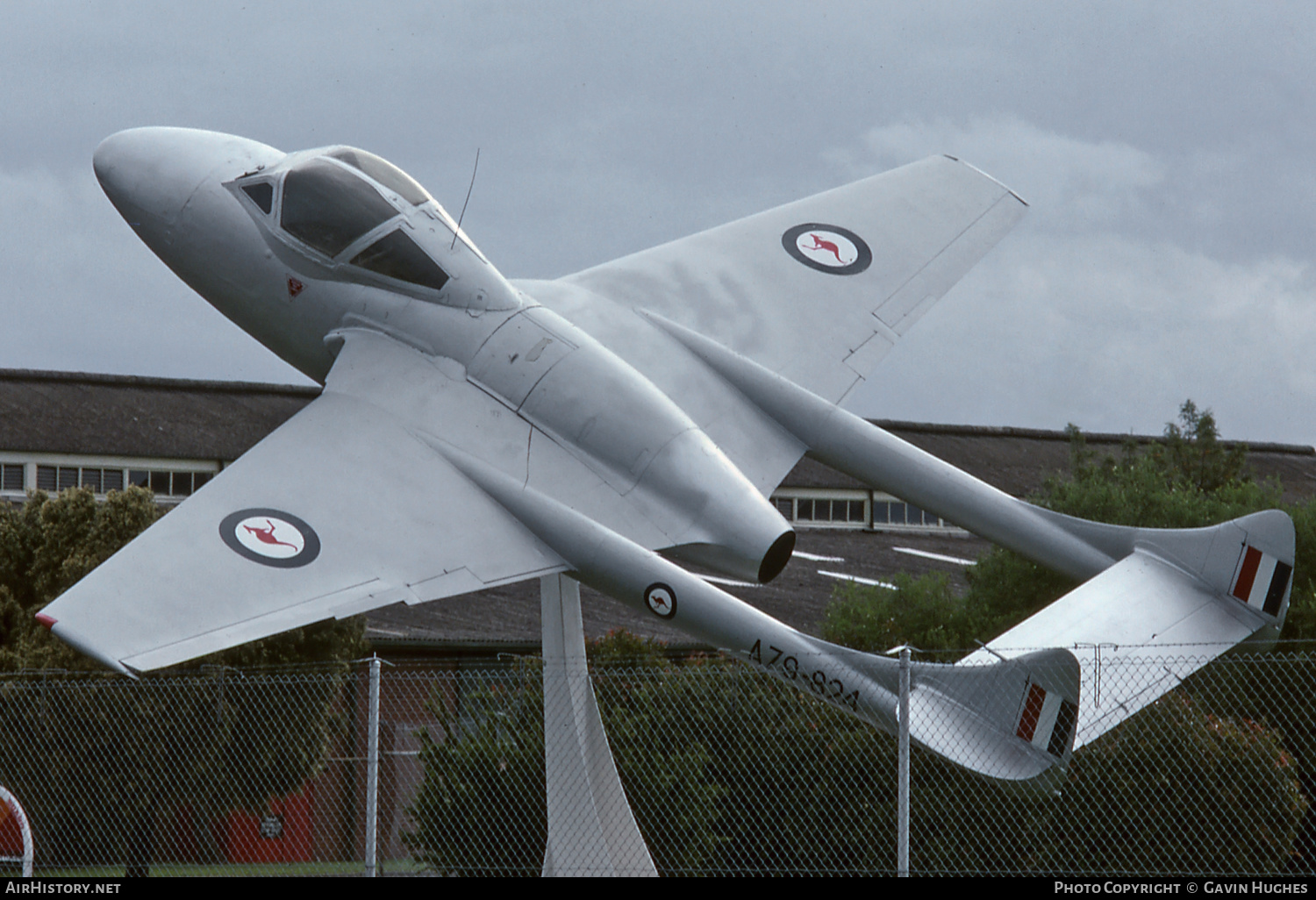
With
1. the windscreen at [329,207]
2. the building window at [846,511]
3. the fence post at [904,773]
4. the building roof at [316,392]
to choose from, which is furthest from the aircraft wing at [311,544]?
the building window at [846,511]

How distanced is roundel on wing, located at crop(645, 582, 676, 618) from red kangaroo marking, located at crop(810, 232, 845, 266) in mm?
5427

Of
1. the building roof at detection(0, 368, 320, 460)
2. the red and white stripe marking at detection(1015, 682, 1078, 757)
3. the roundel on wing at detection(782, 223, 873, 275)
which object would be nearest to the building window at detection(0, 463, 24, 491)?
the building roof at detection(0, 368, 320, 460)

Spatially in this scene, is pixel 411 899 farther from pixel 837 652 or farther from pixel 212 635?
pixel 837 652

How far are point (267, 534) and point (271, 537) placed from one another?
0.16ft

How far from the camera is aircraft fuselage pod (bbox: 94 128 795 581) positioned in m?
11.2

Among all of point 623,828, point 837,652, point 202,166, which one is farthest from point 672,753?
point 202,166

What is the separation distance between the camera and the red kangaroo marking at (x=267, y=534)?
10461 mm

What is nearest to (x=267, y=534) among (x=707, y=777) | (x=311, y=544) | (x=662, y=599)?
(x=311, y=544)

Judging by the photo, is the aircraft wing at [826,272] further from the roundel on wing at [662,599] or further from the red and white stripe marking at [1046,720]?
the red and white stripe marking at [1046,720]

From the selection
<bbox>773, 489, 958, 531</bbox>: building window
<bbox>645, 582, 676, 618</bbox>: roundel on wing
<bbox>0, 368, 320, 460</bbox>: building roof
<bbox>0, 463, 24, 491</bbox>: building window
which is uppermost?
<bbox>645, 582, 676, 618</bbox>: roundel on wing

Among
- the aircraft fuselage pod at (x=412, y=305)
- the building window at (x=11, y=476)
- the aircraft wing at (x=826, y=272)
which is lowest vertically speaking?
the building window at (x=11, y=476)

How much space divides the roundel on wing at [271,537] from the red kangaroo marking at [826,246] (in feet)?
21.8

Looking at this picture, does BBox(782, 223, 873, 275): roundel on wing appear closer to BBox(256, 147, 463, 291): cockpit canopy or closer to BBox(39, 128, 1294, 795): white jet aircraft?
BBox(39, 128, 1294, 795): white jet aircraft

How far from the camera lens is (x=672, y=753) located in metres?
14.8
